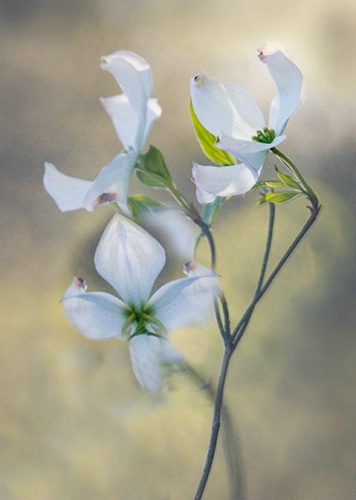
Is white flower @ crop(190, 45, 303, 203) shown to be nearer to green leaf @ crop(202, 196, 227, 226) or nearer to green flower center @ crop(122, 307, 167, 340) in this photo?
green leaf @ crop(202, 196, 227, 226)

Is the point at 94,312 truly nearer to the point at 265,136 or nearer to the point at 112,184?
the point at 112,184

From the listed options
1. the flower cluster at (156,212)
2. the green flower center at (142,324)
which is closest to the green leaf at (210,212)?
the flower cluster at (156,212)

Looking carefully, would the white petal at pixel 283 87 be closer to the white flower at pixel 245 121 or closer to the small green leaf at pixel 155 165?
the white flower at pixel 245 121

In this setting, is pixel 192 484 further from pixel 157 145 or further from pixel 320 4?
pixel 320 4

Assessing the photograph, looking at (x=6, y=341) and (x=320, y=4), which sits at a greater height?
(x=320, y=4)

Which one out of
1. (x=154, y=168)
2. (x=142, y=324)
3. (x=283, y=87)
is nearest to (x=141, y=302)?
(x=142, y=324)

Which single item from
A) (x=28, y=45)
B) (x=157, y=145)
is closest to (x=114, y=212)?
(x=157, y=145)

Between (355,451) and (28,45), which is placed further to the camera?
(28,45)
